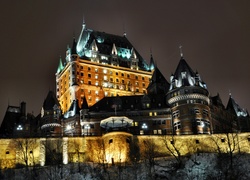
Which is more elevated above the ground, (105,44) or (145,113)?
(105,44)

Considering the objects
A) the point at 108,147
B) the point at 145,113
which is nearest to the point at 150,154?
the point at 108,147

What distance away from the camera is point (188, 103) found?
10206 centimetres

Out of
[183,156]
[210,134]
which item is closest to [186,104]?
[210,134]

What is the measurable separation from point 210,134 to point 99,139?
22.0 metres

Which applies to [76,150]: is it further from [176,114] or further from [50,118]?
[176,114]

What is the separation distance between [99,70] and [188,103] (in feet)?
154

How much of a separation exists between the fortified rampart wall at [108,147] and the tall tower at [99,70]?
41703 millimetres

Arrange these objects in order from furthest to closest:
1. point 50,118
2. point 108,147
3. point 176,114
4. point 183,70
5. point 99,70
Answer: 1. point 99,70
2. point 50,118
3. point 183,70
4. point 176,114
5. point 108,147

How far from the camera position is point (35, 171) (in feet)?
268

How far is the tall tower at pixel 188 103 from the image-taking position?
99625 millimetres

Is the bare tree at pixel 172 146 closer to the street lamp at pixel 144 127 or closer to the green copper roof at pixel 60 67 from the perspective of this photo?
the street lamp at pixel 144 127

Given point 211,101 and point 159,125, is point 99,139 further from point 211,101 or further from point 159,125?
point 211,101

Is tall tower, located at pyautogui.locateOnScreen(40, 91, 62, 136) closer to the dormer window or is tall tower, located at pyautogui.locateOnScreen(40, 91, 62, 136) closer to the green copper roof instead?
the dormer window

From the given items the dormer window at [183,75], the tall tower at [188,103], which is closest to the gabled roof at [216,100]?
the tall tower at [188,103]
